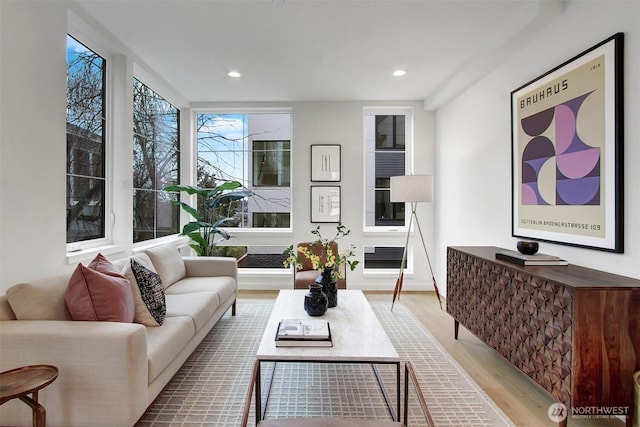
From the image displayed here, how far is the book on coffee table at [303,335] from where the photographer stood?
1.81 metres

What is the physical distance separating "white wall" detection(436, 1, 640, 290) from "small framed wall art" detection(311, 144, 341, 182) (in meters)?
1.49

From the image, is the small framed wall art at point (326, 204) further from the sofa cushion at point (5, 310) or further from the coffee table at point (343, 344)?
the sofa cushion at point (5, 310)

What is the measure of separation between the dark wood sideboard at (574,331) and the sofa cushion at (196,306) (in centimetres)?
228

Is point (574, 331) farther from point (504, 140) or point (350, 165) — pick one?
point (350, 165)

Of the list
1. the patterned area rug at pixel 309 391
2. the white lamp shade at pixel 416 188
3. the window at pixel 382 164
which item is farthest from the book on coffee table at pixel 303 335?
the window at pixel 382 164

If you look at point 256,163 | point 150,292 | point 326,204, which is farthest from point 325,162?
point 150,292

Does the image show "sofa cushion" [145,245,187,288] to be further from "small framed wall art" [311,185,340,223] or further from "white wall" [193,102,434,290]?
"small framed wall art" [311,185,340,223]

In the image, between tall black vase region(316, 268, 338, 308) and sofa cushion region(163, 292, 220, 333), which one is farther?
Result: tall black vase region(316, 268, 338, 308)

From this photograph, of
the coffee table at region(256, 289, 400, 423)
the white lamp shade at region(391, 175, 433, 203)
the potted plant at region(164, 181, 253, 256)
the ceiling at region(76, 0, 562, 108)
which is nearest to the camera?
the coffee table at region(256, 289, 400, 423)

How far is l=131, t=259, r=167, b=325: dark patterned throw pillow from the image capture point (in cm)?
212

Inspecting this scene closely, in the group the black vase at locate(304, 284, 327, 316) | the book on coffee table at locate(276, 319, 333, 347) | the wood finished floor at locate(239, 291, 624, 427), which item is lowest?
the wood finished floor at locate(239, 291, 624, 427)

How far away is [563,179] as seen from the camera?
88.2 inches

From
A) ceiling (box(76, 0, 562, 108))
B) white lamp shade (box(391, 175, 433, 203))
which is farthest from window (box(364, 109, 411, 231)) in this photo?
white lamp shade (box(391, 175, 433, 203))

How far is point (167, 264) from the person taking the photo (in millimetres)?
3139
